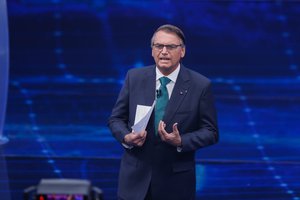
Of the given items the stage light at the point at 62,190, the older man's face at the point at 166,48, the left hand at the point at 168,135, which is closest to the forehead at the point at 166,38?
the older man's face at the point at 166,48

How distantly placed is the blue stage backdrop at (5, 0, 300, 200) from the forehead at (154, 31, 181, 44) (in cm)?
352

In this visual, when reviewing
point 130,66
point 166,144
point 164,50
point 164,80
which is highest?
point 164,50

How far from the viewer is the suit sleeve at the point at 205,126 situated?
10.4 feet

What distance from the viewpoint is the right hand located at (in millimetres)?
3037

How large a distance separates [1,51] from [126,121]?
3569mm

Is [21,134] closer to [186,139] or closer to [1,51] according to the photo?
[1,51]

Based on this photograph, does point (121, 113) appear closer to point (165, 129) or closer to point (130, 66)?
point (165, 129)

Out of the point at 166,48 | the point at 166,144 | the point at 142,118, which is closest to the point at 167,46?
the point at 166,48

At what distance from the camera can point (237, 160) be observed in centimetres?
643

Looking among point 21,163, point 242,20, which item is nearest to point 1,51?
point 21,163

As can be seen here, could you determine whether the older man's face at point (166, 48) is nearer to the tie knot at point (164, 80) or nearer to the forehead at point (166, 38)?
the forehead at point (166, 38)

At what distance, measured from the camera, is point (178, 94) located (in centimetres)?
321

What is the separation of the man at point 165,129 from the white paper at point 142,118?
0.14 ft

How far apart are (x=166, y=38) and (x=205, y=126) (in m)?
0.42
